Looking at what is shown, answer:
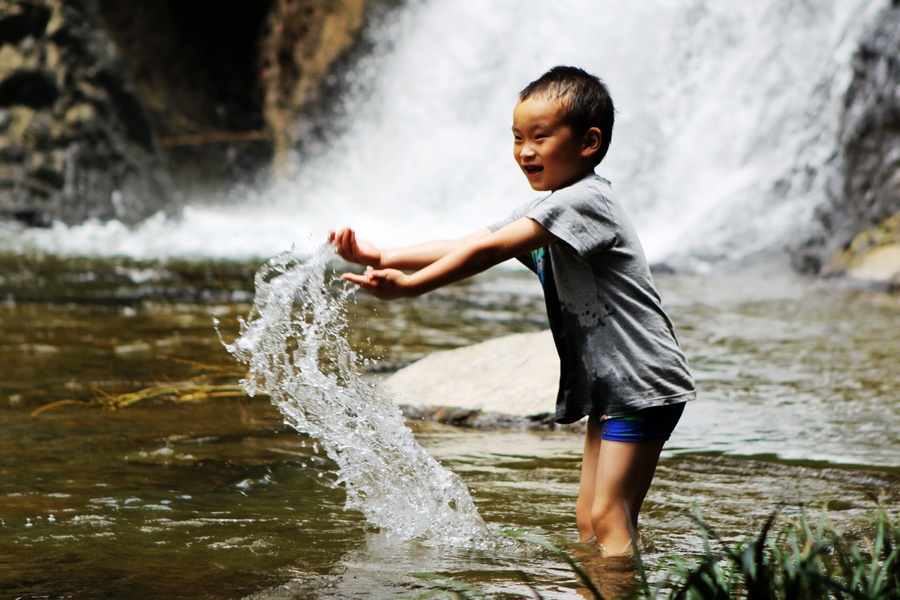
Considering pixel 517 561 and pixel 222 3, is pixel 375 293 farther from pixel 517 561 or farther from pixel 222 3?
pixel 222 3

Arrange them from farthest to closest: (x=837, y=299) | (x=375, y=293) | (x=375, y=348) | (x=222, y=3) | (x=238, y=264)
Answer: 1. (x=222, y=3)
2. (x=238, y=264)
3. (x=837, y=299)
4. (x=375, y=348)
5. (x=375, y=293)

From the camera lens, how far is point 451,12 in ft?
64.6

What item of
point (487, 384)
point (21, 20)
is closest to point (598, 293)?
point (487, 384)

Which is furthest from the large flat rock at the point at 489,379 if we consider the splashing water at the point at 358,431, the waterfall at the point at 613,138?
the waterfall at the point at 613,138

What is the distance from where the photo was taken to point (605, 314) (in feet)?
9.03

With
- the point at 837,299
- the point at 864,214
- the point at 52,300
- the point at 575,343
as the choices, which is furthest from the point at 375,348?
the point at 864,214

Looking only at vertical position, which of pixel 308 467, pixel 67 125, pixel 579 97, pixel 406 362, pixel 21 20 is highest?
pixel 21 20

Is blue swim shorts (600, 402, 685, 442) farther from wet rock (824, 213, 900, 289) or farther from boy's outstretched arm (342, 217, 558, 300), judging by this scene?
wet rock (824, 213, 900, 289)

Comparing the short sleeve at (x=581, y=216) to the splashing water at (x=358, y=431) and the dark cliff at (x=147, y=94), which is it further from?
the dark cliff at (x=147, y=94)

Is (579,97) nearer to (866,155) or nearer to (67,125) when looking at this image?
(866,155)

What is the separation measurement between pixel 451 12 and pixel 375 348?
577 inches

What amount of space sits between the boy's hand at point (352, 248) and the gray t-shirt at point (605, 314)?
0.44 m

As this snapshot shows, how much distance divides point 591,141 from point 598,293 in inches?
15.7

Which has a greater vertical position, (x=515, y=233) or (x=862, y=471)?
(x=515, y=233)
